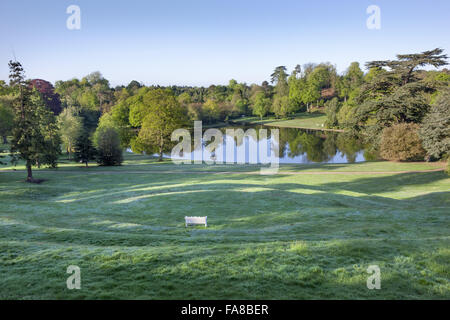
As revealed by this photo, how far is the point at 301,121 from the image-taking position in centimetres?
10262

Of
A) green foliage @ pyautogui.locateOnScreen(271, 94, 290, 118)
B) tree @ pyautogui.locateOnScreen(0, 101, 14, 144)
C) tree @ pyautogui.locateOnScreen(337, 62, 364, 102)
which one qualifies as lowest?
tree @ pyautogui.locateOnScreen(0, 101, 14, 144)

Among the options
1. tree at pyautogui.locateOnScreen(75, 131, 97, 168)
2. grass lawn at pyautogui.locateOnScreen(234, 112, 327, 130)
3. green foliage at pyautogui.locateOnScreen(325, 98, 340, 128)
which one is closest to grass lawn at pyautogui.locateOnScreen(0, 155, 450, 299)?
tree at pyautogui.locateOnScreen(75, 131, 97, 168)

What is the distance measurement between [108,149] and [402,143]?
3847cm

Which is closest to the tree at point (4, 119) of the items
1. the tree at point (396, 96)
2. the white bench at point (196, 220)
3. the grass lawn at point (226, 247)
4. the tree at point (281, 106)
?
the grass lawn at point (226, 247)

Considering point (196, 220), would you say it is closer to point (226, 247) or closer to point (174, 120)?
point (226, 247)

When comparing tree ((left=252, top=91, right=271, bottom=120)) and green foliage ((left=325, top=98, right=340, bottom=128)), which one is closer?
green foliage ((left=325, top=98, right=340, bottom=128))

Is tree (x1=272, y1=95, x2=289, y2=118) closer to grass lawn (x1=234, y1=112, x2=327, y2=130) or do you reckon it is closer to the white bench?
grass lawn (x1=234, y1=112, x2=327, y2=130)

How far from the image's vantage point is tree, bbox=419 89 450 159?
30453 millimetres

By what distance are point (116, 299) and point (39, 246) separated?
4517 millimetres

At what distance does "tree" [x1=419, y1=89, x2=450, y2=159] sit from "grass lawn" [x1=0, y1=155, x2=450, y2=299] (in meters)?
13.4

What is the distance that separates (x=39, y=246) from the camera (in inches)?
334

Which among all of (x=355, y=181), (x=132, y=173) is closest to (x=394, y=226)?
(x=355, y=181)
